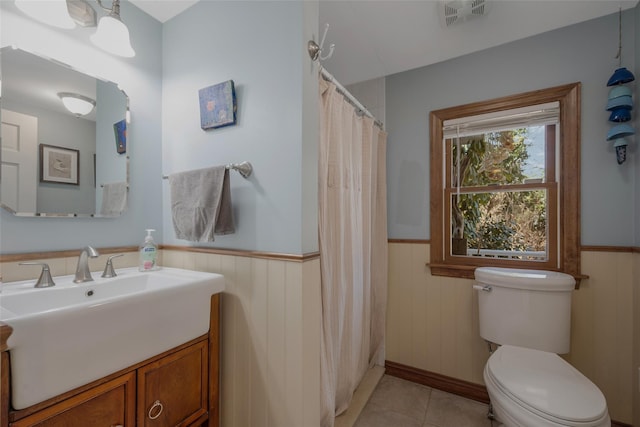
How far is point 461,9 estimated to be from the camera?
1.43 meters

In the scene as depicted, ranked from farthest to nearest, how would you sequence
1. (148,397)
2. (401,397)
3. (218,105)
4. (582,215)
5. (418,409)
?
(401,397)
(418,409)
(582,215)
(218,105)
(148,397)

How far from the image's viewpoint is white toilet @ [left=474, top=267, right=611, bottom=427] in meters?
0.98

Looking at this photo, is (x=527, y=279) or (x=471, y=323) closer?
(x=527, y=279)

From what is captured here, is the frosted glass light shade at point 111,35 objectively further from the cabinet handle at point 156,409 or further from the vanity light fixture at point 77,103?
the cabinet handle at point 156,409

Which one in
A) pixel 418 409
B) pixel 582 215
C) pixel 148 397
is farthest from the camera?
pixel 418 409

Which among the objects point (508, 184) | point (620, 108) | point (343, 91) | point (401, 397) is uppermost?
point (343, 91)

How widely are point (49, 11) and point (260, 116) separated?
0.93 meters

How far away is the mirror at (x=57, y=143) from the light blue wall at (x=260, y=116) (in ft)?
1.03

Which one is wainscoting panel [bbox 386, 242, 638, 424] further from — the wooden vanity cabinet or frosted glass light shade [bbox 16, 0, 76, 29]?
frosted glass light shade [bbox 16, 0, 76, 29]

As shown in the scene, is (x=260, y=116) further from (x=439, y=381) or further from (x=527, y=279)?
(x=439, y=381)

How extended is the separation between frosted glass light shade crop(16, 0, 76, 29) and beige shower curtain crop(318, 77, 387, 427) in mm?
1111

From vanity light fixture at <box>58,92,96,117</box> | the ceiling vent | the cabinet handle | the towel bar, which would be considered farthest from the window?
vanity light fixture at <box>58,92,96,117</box>

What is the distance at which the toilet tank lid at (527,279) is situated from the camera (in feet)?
4.55

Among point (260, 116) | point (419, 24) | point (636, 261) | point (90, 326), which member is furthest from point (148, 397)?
point (636, 261)
